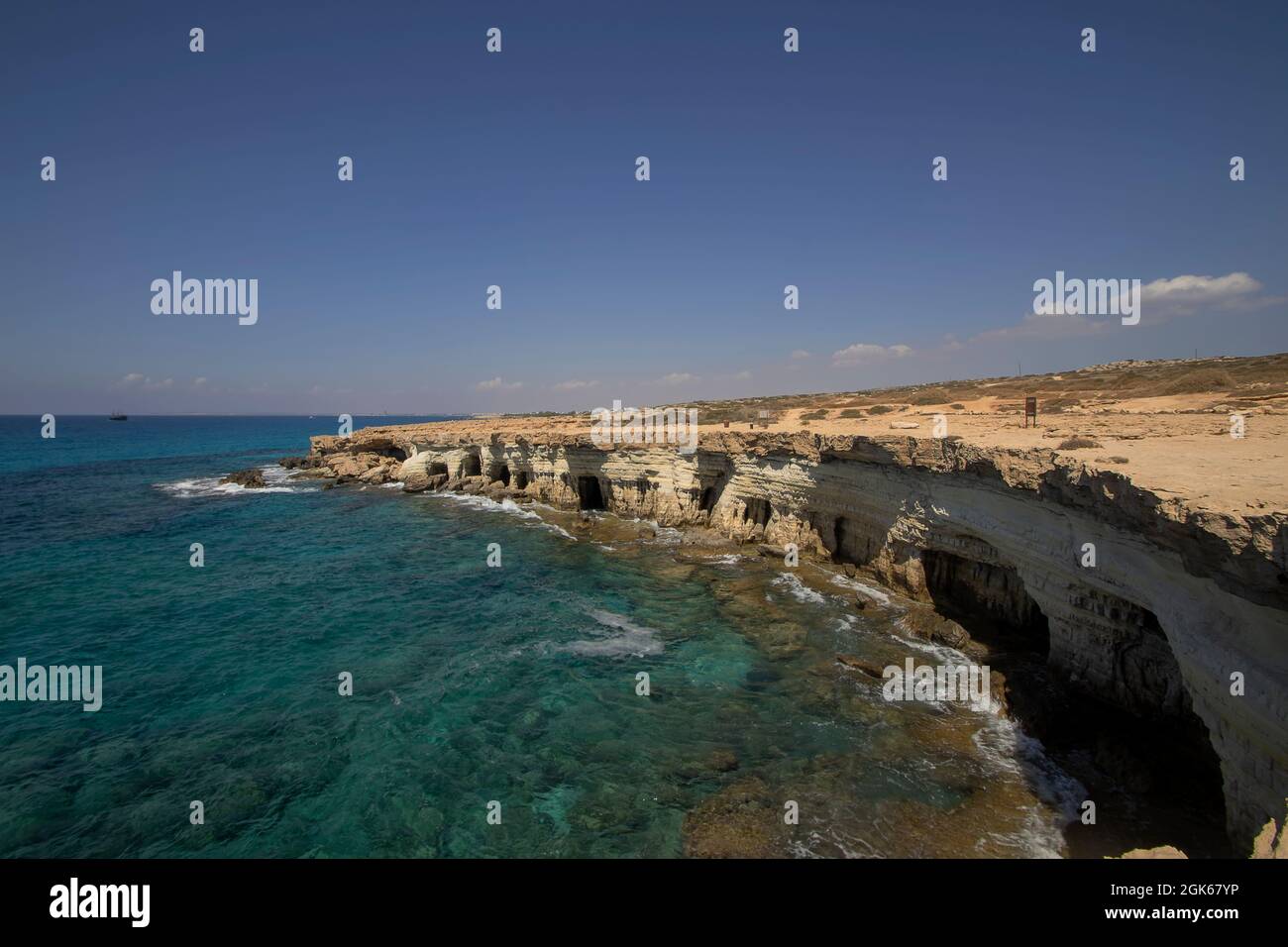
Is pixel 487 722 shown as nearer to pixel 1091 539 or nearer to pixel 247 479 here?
pixel 1091 539

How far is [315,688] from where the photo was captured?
15.0 m

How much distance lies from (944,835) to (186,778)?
1519 cm

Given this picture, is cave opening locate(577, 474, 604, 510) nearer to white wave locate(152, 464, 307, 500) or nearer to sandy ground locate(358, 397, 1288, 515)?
sandy ground locate(358, 397, 1288, 515)

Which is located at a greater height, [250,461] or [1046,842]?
[250,461]

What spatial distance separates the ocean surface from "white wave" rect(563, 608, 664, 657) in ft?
0.34

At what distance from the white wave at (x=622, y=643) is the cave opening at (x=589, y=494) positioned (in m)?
19.0

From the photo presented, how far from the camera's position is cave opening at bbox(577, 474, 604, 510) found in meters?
37.8

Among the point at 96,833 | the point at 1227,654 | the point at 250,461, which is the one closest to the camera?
the point at 1227,654

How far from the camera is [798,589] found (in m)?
21.1

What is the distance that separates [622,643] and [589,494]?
21559mm

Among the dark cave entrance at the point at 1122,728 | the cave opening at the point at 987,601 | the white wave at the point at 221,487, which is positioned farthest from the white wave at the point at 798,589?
the white wave at the point at 221,487
